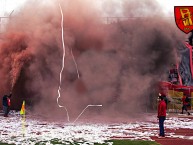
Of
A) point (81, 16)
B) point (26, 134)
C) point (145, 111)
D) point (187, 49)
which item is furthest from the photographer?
point (187, 49)

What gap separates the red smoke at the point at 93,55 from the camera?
24.9 meters

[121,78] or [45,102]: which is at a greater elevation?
[121,78]

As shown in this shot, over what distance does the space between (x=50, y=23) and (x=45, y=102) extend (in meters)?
5.87

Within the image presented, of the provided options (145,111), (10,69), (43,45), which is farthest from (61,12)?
(145,111)

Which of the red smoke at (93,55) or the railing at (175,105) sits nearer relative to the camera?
the red smoke at (93,55)

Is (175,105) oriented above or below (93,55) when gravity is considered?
below

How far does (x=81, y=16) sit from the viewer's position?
996 inches

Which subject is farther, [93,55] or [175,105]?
[175,105]

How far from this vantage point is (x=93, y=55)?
82.5 ft

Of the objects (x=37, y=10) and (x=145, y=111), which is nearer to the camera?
(x=37, y=10)

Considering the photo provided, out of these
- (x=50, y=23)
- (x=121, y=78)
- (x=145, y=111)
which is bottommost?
(x=145, y=111)

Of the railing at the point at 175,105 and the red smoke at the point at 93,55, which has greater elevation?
the red smoke at the point at 93,55

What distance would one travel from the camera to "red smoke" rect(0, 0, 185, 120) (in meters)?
24.9

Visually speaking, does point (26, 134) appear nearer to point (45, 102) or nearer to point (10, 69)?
point (45, 102)
